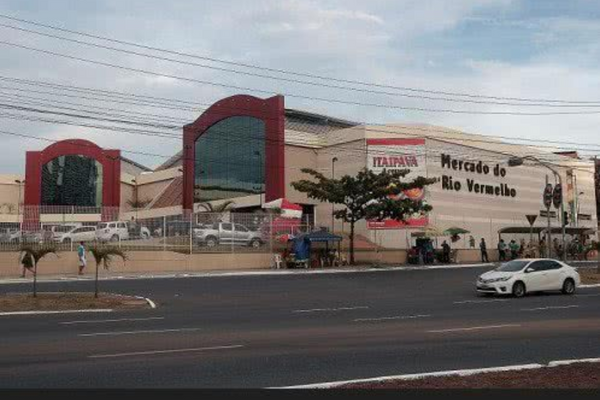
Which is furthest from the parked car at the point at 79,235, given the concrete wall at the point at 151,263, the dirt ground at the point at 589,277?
the dirt ground at the point at 589,277

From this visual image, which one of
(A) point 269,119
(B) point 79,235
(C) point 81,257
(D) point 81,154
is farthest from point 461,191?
(D) point 81,154

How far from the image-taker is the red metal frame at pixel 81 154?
7775 centimetres

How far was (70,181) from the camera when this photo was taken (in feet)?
259

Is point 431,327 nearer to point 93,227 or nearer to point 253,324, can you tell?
point 253,324

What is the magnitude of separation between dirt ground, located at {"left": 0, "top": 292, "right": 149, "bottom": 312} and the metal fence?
41.7 ft

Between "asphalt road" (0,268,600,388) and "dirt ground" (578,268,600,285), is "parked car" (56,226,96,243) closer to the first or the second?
"asphalt road" (0,268,600,388)

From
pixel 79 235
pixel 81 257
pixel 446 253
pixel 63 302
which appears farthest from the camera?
pixel 446 253

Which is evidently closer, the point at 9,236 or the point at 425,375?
the point at 425,375

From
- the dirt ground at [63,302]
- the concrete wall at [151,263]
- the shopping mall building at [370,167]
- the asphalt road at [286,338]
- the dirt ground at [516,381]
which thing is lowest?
the asphalt road at [286,338]

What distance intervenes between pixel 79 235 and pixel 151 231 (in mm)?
3633

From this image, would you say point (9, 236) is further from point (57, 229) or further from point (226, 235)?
point (226, 235)

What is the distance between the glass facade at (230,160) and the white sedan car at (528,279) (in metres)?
33.8

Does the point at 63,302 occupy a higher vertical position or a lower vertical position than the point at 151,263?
lower

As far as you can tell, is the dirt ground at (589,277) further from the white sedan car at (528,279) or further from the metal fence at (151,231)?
the metal fence at (151,231)
